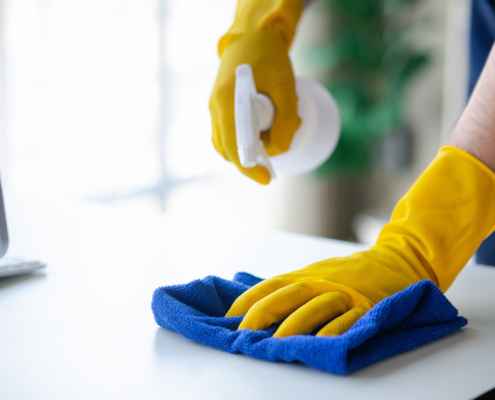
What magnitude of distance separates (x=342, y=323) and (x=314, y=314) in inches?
1.2

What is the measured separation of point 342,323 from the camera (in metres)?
0.55

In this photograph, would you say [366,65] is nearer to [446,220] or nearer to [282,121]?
[282,121]

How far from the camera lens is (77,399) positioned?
18.3 inches

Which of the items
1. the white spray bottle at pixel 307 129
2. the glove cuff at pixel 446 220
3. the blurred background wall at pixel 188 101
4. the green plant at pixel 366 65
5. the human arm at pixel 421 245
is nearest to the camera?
the human arm at pixel 421 245

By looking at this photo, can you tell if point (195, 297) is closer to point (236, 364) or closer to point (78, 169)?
point (236, 364)

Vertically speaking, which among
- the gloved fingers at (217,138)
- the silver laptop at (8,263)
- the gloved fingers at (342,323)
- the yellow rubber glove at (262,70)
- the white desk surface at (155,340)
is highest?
the yellow rubber glove at (262,70)

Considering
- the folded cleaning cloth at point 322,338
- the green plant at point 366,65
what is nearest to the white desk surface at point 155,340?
A: the folded cleaning cloth at point 322,338

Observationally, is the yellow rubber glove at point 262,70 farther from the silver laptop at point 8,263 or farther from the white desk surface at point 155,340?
the silver laptop at point 8,263

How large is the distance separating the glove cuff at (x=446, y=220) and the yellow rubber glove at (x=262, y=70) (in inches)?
11.2

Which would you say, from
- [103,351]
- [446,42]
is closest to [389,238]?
[103,351]

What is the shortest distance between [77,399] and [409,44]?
3.02 m

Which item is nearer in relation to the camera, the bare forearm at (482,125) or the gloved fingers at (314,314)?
the gloved fingers at (314,314)

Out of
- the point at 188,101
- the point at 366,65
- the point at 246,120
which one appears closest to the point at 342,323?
the point at 246,120

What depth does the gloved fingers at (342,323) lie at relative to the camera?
21.3 inches
